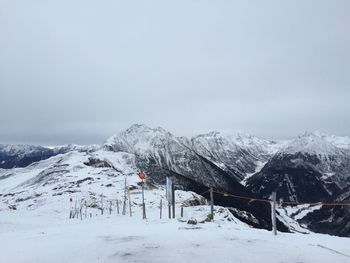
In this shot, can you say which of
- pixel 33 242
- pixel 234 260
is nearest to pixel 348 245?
pixel 234 260

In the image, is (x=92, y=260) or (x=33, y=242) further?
(x=33, y=242)

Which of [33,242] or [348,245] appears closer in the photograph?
[348,245]

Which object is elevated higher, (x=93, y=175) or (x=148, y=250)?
(x=93, y=175)

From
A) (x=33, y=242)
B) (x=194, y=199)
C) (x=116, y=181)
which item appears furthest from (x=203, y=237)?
(x=116, y=181)

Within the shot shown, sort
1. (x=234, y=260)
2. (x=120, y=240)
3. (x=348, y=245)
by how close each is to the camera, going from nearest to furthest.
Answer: (x=234, y=260) → (x=348, y=245) → (x=120, y=240)

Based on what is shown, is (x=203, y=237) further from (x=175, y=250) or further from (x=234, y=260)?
(x=234, y=260)

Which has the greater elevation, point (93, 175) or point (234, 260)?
point (93, 175)

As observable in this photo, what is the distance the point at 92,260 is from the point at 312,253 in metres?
6.97

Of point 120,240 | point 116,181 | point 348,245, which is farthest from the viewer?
point 116,181

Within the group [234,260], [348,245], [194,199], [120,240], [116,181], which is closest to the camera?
[234,260]

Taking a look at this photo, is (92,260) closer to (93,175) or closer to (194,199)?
(194,199)

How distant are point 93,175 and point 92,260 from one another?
14415cm

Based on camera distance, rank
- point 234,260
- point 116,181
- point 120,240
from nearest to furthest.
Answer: point 234,260
point 120,240
point 116,181

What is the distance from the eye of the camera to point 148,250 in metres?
13.4
